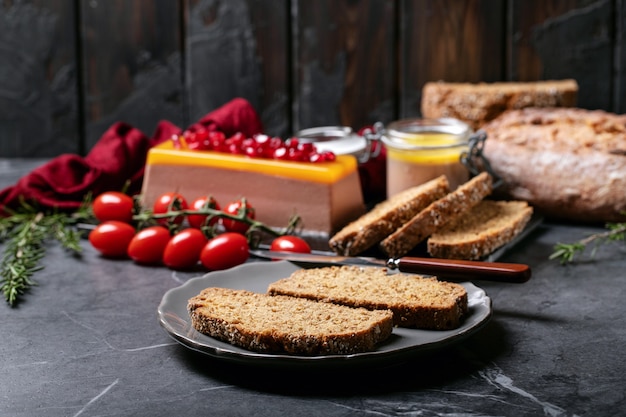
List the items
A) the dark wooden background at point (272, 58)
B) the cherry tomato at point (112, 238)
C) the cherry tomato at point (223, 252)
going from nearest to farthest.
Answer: the cherry tomato at point (223, 252) < the cherry tomato at point (112, 238) < the dark wooden background at point (272, 58)

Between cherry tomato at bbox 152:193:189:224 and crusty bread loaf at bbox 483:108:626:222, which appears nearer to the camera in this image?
cherry tomato at bbox 152:193:189:224

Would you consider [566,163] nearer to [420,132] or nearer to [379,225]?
[420,132]

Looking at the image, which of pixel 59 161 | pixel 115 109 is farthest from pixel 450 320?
pixel 115 109

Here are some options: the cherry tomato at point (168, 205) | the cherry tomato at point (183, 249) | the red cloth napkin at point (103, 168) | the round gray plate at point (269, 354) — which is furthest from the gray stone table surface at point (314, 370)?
the red cloth napkin at point (103, 168)

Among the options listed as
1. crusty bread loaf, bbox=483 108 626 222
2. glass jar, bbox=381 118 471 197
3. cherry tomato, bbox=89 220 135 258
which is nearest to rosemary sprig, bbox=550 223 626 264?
crusty bread loaf, bbox=483 108 626 222

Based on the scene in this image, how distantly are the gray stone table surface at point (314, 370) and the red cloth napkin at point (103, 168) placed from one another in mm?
713

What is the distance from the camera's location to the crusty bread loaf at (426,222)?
7.27ft

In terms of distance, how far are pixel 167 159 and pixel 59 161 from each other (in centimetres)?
44

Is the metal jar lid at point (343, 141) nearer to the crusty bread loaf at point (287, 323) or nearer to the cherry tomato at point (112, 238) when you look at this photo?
the cherry tomato at point (112, 238)

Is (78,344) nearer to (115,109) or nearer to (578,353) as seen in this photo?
→ (578,353)

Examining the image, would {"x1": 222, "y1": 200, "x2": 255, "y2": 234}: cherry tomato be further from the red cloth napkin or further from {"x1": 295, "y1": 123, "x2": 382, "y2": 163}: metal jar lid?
the red cloth napkin

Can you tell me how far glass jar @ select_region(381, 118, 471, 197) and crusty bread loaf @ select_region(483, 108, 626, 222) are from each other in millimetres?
161

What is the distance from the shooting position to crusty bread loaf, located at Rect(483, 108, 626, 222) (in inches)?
100

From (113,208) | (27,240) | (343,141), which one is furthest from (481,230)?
(27,240)
